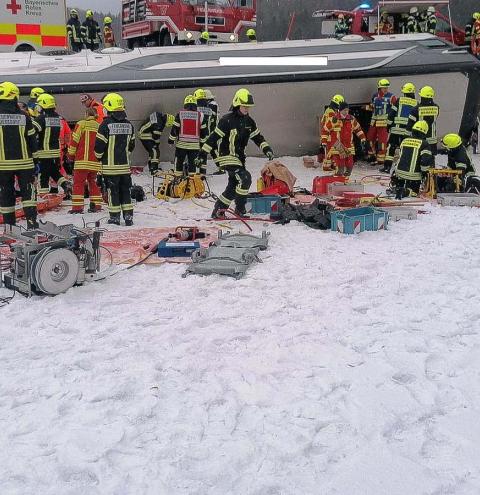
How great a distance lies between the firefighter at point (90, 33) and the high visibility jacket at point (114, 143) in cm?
993

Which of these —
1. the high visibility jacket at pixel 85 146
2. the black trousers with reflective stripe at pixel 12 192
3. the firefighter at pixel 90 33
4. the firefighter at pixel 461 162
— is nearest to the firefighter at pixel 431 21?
the firefighter at pixel 461 162

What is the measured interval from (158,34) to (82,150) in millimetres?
7729

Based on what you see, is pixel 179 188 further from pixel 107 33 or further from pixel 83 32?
pixel 107 33

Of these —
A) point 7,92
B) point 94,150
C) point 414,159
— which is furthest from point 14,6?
point 414,159

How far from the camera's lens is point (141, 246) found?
6.14 m

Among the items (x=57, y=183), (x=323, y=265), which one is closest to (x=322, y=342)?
(x=323, y=265)

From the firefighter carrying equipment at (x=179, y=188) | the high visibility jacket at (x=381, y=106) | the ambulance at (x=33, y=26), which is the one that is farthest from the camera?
the ambulance at (x=33, y=26)

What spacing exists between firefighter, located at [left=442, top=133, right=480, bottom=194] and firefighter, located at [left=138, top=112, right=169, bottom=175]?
14.8 feet

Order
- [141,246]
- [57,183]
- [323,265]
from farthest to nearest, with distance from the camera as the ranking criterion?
[57,183], [141,246], [323,265]

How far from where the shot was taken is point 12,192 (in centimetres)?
655

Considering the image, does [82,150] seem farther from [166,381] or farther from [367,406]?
[367,406]

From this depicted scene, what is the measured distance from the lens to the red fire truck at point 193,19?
43.6ft

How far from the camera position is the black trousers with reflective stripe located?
21.0ft

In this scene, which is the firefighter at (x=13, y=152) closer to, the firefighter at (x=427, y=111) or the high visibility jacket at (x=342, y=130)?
the high visibility jacket at (x=342, y=130)
